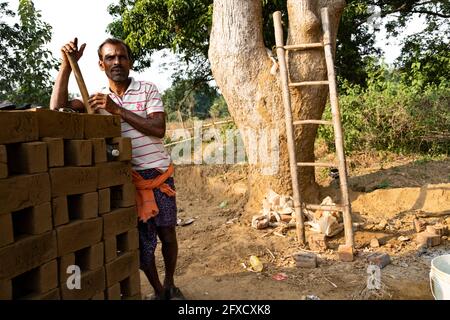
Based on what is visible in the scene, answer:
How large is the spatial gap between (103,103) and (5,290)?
3.68 ft

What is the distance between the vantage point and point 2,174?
5.28 ft

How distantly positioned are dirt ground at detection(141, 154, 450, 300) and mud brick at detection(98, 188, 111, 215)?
4.11 feet

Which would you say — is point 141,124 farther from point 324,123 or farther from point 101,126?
point 324,123

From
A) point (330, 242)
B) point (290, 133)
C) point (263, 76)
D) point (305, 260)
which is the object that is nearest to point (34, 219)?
point (305, 260)

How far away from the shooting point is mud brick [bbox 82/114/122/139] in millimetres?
2088

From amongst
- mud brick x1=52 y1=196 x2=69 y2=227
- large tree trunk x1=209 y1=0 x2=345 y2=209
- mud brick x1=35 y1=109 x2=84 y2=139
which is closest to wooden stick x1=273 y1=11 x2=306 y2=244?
large tree trunk x1=209 y1=0 x2=345 y2=209

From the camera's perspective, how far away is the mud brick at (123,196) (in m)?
2.33

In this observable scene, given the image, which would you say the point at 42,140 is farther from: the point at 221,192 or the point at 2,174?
the point at 221,192

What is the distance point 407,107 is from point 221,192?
3726 millimetres

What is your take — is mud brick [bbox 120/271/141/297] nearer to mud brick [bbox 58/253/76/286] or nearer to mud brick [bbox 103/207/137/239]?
mud brick [bbox 103/207/137/239]

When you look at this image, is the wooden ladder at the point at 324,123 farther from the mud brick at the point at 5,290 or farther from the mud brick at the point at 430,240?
the mud brick at the point at 5,290

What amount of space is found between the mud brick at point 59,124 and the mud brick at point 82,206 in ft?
1.02

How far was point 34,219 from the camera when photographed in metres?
1.74
